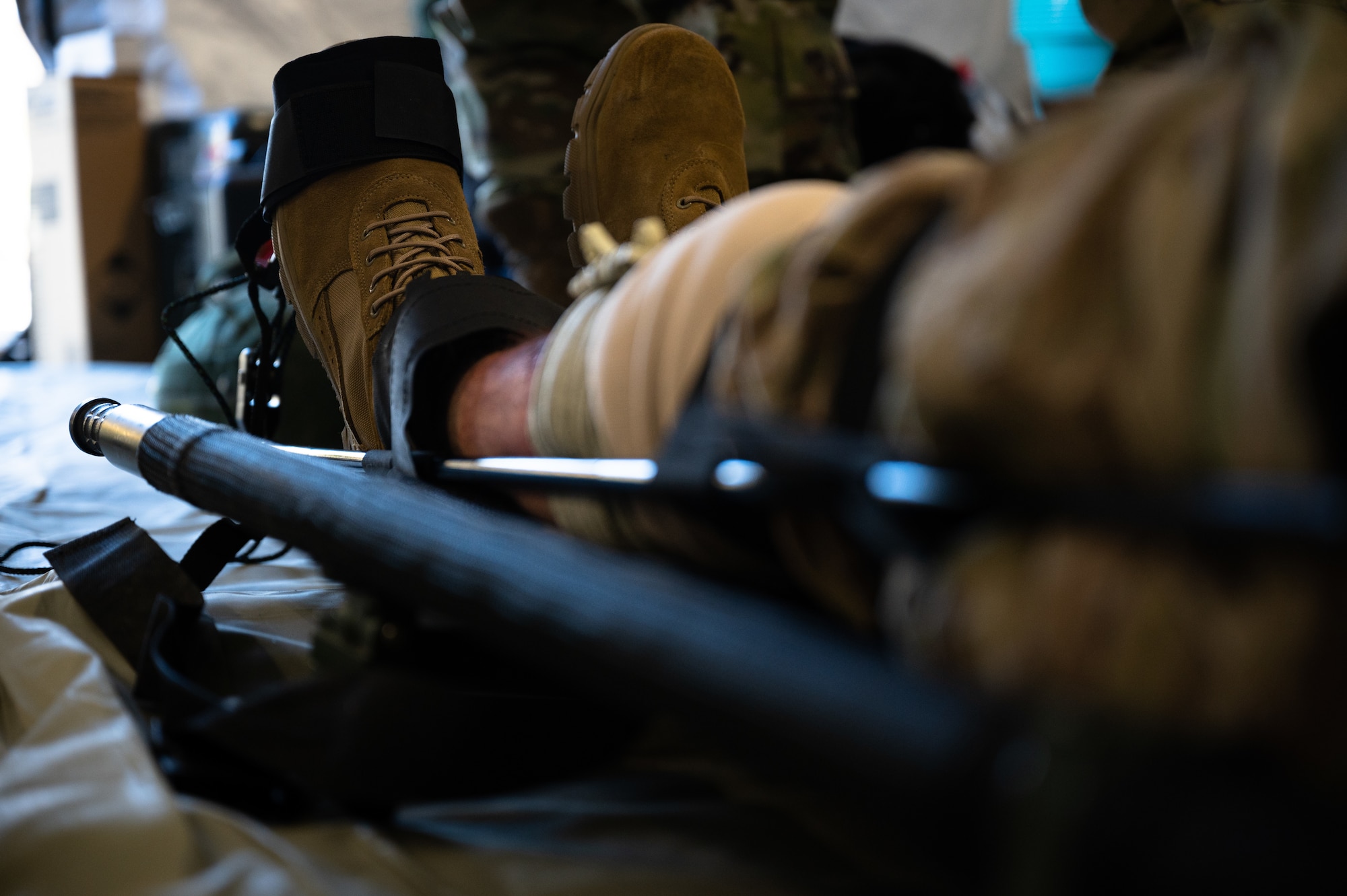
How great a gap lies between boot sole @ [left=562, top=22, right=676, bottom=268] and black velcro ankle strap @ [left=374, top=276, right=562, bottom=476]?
261 millimetres

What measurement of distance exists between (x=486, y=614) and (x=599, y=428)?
96 millimetres

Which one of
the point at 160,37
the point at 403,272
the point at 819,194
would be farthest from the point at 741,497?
the point at 160,37

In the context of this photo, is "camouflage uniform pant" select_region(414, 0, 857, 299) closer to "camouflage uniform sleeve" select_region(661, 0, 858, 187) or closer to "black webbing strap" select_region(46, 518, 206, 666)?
"camouflage uniform sleeve" select_region(661, 0, 858, 187)

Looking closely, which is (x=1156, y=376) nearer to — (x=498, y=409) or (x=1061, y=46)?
(x=498, y=409)

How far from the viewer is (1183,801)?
18 centimetres

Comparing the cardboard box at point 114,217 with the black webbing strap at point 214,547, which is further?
the cardboard box at point 114,217

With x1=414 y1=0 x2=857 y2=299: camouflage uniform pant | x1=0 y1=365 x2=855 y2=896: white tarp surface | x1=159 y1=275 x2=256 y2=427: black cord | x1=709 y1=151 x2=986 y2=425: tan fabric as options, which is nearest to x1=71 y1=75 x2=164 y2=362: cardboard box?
x1=414 y1=0 x2=857 y2=299: camouflage uniform pant

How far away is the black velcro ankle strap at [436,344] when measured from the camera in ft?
1.75

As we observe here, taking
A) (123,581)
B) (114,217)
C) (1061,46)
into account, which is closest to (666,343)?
(123,581)

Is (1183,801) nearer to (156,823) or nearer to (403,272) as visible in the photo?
(156,823)

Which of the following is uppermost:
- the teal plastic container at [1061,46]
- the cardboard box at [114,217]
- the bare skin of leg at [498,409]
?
the teal plastic container at [1061,46]

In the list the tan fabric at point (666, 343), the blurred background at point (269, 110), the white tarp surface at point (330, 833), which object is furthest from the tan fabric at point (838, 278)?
the blurred background at point (269, 110)

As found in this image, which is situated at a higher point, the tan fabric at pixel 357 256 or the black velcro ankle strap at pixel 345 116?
the black velcro ankle strap at pixel 345 116

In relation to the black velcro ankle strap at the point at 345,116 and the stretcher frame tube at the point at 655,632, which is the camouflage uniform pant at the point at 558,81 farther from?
the stretcher frame tube at the point at 655,632
